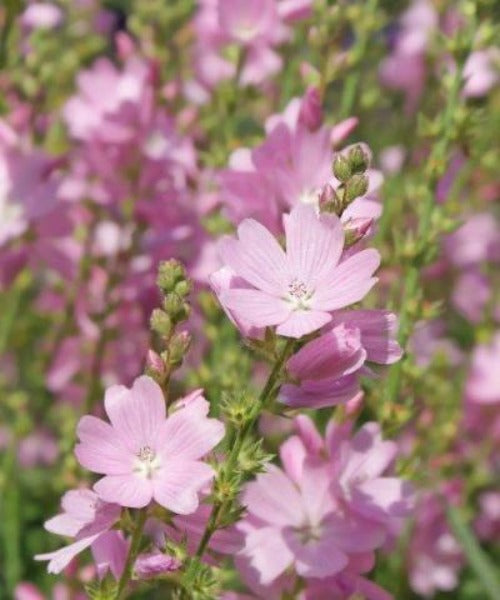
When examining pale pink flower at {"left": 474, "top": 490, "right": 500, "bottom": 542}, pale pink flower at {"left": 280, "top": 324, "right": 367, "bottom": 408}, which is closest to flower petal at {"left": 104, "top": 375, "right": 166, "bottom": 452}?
pale pink flower at {"left": 280, "top": 324, "right": 367, "bottom": 408}

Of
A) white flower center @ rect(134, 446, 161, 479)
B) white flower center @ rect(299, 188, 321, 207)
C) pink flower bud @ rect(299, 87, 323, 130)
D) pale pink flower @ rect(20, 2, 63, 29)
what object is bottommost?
white flower center @ rect(134, 446, 161, 479)

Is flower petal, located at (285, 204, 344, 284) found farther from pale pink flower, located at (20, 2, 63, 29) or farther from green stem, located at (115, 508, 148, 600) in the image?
pale pink flower, located at (20, 2, 63, 29)

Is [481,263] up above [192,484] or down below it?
above

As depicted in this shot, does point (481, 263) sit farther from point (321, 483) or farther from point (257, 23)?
point (321, 483)

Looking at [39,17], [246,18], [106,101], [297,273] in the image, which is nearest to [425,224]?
[297,273]

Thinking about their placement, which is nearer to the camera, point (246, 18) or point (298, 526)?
point (298, 526)

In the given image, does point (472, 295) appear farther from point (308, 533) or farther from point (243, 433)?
point (243, 433)

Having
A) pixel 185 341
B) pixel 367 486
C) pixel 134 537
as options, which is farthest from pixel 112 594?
pixel 367 486
